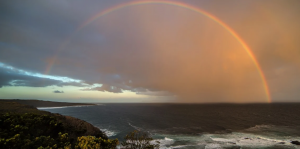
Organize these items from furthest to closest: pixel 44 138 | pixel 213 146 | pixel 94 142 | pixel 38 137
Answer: pixel 213 146
pixel 44 138
pixel 38 137
pixel 94 142

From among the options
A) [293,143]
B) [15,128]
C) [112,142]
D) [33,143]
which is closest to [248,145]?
[293,143]

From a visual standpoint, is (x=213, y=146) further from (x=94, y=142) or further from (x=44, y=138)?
(x=44, y=138)

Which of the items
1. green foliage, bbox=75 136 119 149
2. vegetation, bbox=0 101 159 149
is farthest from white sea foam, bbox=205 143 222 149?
green foliage, bbox=75 136 119 149

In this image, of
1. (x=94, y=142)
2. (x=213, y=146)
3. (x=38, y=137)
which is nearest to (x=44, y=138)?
(x=38, y=137)

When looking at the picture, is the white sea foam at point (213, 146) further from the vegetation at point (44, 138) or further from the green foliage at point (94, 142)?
the green foliage at point (94, 142)

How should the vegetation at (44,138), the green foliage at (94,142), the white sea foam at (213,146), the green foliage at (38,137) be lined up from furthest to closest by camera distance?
1. the white sea foam at (213,146)
2. the vegetation at (44,138)
3. the green foliage at (38,137)
4. the green foliage at (94,142)

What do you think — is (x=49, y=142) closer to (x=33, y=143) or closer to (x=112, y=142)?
(x=33, y=143)

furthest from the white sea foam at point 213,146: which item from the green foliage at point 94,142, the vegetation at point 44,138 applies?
the green foliage at point 94,142

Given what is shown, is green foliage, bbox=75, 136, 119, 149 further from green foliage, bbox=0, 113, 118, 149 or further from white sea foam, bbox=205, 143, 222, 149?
white sea foam, bbox=205, 143, 222, 149

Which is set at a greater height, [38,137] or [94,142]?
[94,142]
